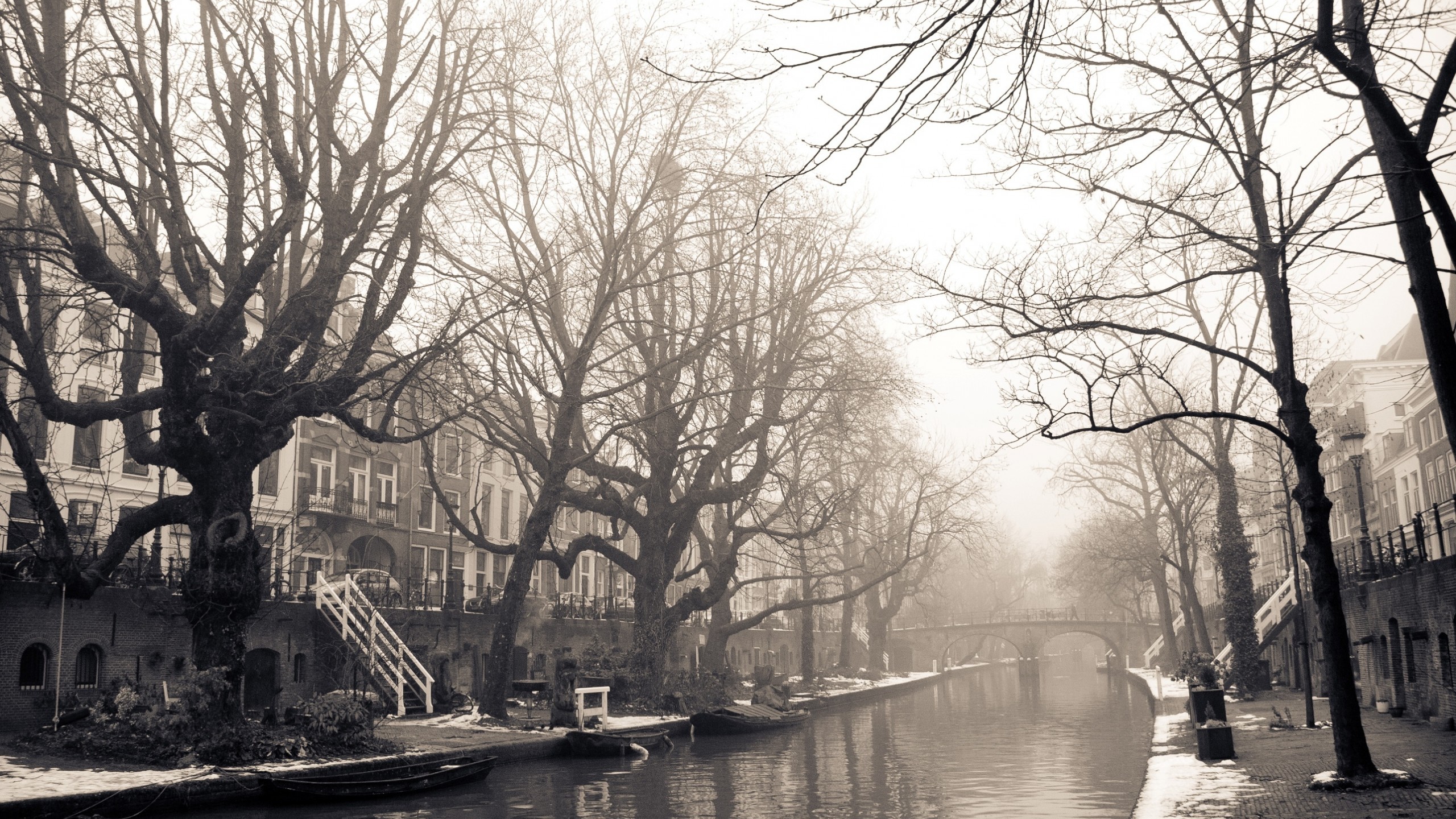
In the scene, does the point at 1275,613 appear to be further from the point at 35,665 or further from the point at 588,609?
the point at 35,665

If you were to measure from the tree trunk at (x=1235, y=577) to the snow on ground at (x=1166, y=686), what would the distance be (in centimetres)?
159

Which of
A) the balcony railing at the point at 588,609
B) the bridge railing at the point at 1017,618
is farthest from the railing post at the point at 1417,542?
the bridge railing at the point at 1017,618

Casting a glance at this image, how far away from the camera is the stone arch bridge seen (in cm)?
7756

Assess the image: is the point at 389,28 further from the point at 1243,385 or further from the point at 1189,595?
the point at 1189,595

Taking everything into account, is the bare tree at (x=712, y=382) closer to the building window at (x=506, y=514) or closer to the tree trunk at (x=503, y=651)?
the tree trunk at (x=503, y=651)

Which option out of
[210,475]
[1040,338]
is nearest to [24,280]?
[210,475]

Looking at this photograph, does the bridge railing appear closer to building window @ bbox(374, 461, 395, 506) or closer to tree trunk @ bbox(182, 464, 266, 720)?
building window @ bbox(374, 461, 395, 506)

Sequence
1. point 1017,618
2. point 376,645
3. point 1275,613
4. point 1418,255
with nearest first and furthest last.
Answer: point 1418,255
point 376,645
point 1275,613
point 1017,618

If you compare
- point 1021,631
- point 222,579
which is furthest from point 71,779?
point 1021,631

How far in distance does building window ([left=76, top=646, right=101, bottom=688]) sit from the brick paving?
21.1 metres

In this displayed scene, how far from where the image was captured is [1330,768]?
12.9 meters

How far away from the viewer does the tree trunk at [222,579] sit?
15.9 m

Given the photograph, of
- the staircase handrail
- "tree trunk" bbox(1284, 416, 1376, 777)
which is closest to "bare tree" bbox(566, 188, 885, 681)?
"tree trunk" bbox(1284, 416, 1376, 777)

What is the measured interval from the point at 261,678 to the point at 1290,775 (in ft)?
78.2
